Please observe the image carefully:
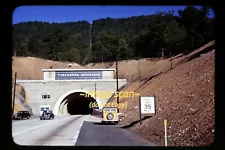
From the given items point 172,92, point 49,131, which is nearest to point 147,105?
point 172,92

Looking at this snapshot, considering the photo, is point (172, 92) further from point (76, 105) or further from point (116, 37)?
point (76, 105)

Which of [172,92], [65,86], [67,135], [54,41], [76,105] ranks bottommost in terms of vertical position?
[67,135]

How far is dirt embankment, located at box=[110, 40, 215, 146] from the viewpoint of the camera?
673cm

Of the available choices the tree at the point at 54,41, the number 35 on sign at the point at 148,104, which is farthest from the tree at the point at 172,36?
the tree at the point at 54,41

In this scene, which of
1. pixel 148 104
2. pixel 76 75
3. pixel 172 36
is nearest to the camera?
pixel 148 104

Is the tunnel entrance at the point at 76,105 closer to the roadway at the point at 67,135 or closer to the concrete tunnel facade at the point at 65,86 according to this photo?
the concrete tunnel facade at the point at 65,86

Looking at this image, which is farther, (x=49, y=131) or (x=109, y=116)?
(x=49, y=131)

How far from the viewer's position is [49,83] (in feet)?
26.2

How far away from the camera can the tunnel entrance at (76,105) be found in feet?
26.9

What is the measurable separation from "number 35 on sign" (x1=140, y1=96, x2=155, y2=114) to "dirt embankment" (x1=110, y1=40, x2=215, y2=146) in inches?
3.9

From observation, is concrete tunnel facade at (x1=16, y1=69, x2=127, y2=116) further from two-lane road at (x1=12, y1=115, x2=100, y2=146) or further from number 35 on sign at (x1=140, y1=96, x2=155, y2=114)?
number 35 on sign at (x1=140, y1=96, x2=155, y2=114)

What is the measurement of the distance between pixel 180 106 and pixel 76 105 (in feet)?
10.8

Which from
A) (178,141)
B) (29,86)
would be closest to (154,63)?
(178,141)

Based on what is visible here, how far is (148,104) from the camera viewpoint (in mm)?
7164
